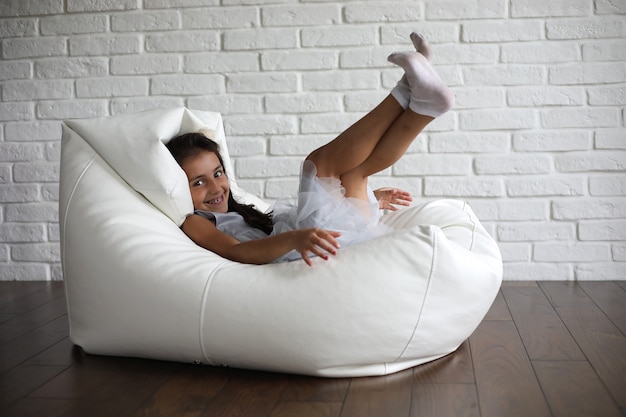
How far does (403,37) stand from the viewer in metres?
3.15

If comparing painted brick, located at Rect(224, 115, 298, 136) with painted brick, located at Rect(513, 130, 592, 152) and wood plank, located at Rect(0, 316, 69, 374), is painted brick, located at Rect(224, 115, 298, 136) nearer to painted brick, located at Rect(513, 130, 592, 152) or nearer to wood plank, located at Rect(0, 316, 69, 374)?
painted brick, located at Rect(513, 130, 592, 152)

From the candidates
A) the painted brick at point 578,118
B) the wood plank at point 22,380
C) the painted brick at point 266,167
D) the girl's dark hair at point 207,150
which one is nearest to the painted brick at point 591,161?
the painted brick at point 578,118

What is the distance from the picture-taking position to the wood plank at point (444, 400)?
1.61 m

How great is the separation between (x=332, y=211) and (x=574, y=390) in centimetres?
84

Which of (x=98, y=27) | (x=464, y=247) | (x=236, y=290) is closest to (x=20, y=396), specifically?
(x=236, y=290)

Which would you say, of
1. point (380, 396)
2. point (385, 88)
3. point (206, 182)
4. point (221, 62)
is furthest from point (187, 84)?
point (380, 396)

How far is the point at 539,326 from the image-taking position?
237 cm

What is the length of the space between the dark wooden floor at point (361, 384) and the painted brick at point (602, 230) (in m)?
0.82

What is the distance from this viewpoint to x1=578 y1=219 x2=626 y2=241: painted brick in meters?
3.12

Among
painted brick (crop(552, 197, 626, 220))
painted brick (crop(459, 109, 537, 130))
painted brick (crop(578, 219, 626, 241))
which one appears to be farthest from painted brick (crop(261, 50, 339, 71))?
painted brick (crop(578, 219, 626, 241))

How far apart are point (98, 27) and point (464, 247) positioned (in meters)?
2.17

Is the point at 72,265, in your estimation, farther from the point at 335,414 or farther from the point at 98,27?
the point at 98,27

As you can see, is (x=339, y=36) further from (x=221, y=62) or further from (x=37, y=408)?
(x=37, y=408)

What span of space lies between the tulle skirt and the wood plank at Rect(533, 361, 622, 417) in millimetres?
640
